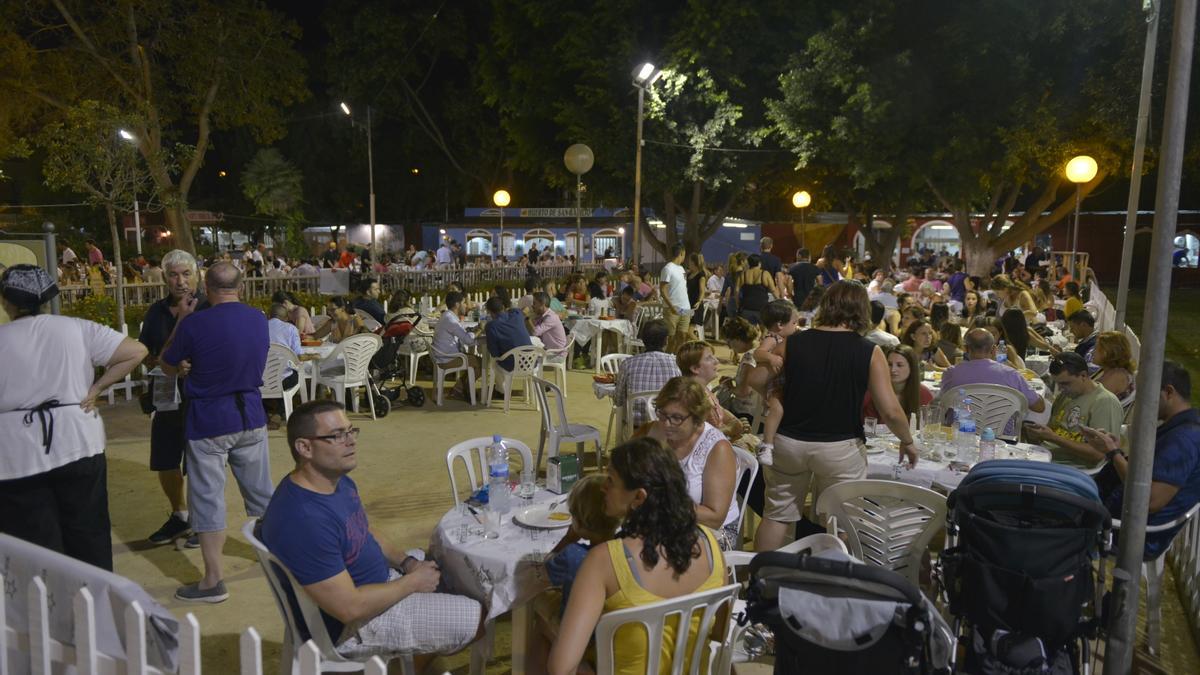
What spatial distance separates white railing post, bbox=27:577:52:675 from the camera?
235 centimetres

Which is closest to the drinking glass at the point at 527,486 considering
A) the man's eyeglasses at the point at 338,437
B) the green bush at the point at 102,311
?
→ the man's eyeglasses at the point at 338,437

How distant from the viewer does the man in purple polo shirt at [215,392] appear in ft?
13.5

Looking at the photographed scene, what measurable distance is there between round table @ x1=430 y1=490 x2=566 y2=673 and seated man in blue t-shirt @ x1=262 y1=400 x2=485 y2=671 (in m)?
0.11

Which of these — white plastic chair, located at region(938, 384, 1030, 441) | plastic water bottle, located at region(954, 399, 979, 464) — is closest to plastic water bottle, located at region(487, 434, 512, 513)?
plastic water bottle, located at region(954, 399, 979, 464)

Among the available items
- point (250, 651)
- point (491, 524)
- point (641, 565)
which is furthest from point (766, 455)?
point (250, 651)

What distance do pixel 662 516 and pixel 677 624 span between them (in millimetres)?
349

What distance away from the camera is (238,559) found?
4.82 m

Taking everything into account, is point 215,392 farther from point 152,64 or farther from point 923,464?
point 152,64

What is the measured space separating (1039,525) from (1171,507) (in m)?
1.35

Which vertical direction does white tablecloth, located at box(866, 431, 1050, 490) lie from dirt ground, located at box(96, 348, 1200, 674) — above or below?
above

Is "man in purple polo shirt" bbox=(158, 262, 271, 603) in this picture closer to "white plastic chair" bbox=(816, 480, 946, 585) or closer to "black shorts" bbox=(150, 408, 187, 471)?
"black shorts" bbox=(150, 408, 187, 471)

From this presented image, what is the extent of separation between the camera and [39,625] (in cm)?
238

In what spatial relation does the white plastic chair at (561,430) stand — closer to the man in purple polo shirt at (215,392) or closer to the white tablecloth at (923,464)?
the white tablecloth at (923,464)

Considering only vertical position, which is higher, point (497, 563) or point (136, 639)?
point (136, 639)
